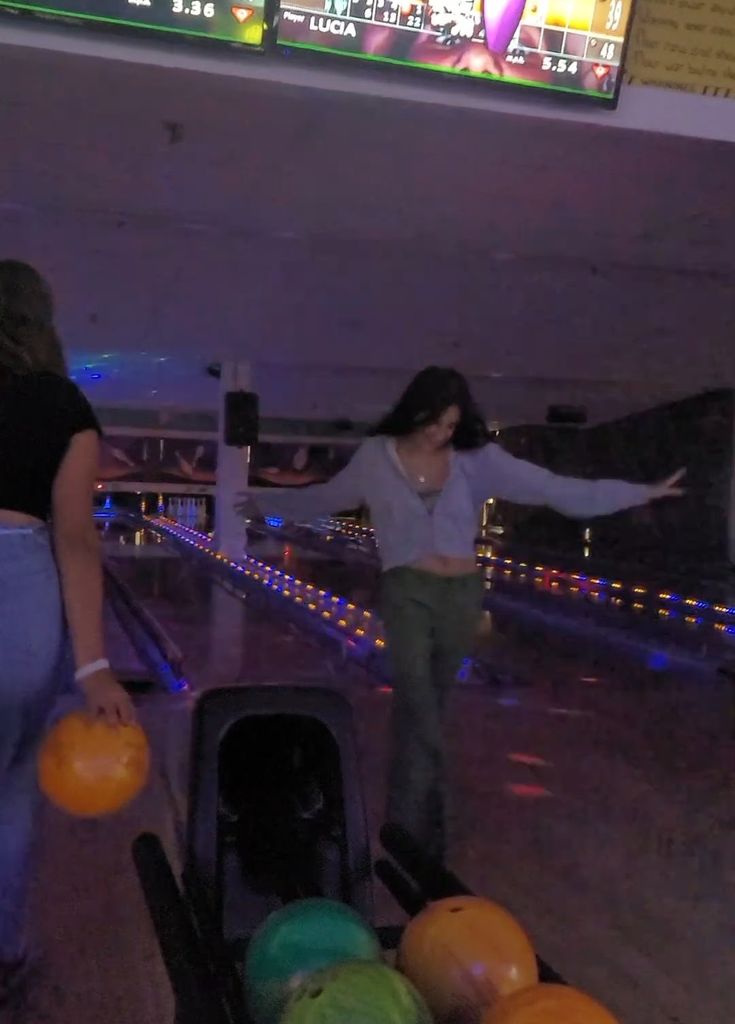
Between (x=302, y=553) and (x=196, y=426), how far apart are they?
4176 mm

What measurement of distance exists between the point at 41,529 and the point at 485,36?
2.77m

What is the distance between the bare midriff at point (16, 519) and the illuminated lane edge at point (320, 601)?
489cm

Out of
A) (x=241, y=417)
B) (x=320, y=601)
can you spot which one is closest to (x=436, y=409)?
(x=320, y=601)

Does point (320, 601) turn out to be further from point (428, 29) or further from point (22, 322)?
point (22, 322)

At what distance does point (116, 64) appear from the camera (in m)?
3.79

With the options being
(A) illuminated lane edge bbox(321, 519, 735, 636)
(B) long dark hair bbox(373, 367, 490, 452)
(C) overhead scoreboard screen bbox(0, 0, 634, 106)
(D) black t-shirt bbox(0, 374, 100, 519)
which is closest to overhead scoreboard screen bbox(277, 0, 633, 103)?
(C) overhead scoreboard screen bbox(0, 0, 634, 106)

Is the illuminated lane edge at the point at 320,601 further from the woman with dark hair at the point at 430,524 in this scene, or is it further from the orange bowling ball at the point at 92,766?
the orange bowling ball at the point at 92,766

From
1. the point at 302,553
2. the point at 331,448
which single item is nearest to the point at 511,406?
the point at 302,553

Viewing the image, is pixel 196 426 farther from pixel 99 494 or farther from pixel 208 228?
pixel 208 228

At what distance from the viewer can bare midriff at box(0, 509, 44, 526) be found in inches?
66.4

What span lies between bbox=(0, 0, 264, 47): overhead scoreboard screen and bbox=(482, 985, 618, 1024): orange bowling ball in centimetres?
323

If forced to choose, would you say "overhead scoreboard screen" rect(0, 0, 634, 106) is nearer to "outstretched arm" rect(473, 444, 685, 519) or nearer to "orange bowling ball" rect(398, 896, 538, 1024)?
"outstretched arm" rect(473, 444, 685, 519)

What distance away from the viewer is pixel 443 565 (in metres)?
2.62

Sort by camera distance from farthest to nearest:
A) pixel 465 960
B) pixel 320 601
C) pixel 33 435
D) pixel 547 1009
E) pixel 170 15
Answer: pixel 320 601 → pixel 170 15 → pixel 33 435 → pixel 465 960 → pixel 547 1009
